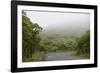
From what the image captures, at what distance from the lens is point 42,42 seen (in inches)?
72.7

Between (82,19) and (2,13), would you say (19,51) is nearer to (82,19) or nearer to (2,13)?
(2,13)

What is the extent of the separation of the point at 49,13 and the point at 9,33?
407 millimetres

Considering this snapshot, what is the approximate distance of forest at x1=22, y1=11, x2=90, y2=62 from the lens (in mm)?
1793

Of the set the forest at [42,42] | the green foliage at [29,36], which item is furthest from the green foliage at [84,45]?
the green foliage at [29,36]

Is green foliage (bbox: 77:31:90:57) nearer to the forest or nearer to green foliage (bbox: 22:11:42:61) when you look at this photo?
the forest

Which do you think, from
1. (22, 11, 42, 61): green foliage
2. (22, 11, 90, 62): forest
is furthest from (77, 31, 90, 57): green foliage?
(22, 11, 42, 61): green foliage

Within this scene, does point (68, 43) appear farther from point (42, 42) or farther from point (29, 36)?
point (29, 36)

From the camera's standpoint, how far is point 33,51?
5.98 ft

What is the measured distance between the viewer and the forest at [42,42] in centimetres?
179

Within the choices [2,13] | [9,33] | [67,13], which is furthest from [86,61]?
[2,13]

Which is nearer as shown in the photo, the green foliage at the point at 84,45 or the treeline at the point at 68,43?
the treeline at the point at 68,43

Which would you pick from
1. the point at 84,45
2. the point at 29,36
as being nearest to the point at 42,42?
the point at 29,36

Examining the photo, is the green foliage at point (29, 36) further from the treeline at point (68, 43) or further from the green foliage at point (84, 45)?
the green foliage at point (84, 45)

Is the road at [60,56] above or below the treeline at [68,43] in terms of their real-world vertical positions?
below
